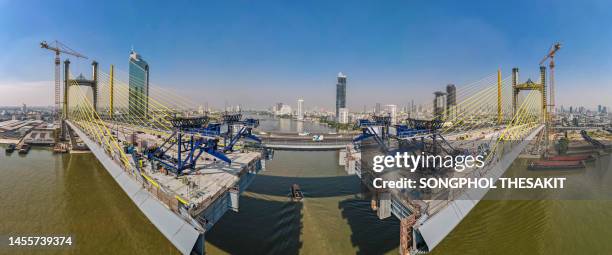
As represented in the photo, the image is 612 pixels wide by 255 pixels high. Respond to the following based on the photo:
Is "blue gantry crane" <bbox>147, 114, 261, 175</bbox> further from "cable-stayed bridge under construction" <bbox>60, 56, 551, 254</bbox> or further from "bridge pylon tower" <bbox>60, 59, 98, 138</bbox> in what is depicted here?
"bridge pylon tower" <bbox>60, 59, 98, 138</bbox>

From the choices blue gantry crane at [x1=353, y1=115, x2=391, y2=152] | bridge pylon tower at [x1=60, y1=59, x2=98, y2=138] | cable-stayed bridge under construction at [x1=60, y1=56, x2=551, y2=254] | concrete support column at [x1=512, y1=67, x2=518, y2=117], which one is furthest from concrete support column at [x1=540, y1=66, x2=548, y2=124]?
bridge pylon tower at [x1=60, y1=59, x2=98, y2=138]

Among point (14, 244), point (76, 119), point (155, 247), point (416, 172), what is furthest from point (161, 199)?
point (76, 119)

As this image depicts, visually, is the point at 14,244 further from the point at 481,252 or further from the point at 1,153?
the point at 1,153

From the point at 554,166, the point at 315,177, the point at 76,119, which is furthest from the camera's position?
the point at 76,119

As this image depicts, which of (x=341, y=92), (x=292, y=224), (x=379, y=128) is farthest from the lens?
(x=341, y=92)

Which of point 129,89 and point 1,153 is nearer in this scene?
point 129,89

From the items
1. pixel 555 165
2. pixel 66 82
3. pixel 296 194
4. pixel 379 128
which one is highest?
pixel 66 82

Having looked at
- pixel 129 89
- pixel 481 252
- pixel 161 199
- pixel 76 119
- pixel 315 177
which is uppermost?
pixel 129 89

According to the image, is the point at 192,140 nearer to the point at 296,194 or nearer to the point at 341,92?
the point at 296,194

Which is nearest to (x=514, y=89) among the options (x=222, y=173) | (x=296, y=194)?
(x=296, y=194)

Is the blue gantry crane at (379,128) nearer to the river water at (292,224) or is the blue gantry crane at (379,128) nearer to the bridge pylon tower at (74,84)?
the river water at (292,224)
